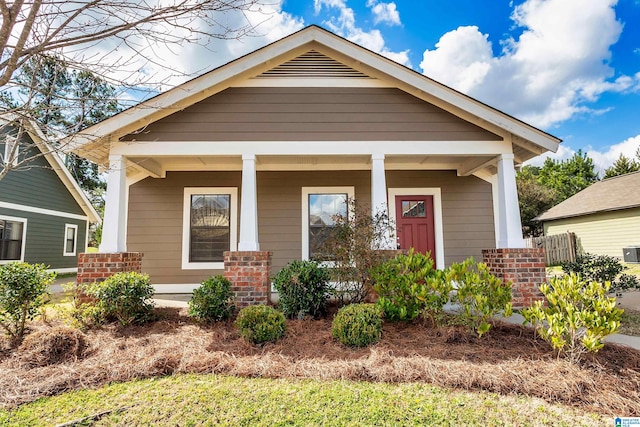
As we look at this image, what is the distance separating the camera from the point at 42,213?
13.6 meters

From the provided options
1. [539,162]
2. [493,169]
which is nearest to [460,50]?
[493,169]

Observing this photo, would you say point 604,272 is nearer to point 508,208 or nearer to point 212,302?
point 508,208

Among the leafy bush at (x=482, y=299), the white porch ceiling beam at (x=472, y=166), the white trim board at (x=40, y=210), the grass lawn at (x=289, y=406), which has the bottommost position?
the grass lawn at (x=289, y=406)

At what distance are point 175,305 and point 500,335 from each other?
5.52 meters

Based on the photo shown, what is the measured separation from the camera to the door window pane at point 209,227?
7.78 meters

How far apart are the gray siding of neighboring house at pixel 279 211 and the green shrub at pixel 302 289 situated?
2.62m

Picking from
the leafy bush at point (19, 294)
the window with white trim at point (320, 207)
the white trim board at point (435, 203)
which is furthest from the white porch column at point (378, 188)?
the leafy bush at point (19, 294)

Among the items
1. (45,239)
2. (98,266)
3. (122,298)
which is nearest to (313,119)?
(122,298)

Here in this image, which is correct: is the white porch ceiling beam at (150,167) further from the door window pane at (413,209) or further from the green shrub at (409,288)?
the door window pane at (413,209)

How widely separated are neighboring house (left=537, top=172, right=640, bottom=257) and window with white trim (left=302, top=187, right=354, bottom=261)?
46.6 feet

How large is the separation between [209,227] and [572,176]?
37959 mm

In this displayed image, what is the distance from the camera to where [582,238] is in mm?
17062

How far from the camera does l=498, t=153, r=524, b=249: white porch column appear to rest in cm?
592

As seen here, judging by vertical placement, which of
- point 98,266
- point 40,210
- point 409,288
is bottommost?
point 409,288
